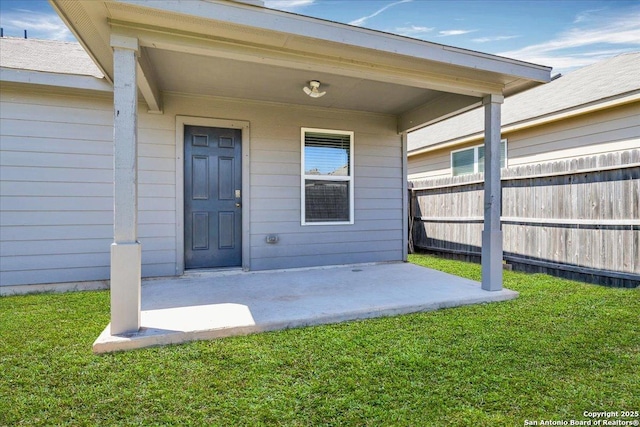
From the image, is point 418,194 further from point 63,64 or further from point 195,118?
point 63,64

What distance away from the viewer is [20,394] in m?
1.81

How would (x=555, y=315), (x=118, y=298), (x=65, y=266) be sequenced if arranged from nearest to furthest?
(x=118, y=298) < (x=555, y=315) < (x=65, y=266)

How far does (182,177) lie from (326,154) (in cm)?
209

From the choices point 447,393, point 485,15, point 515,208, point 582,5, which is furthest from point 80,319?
point 582,5

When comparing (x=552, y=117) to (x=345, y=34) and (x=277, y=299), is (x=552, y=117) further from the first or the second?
(x=277, y=299)

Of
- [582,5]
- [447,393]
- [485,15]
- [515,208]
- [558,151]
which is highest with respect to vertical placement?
[582,5]

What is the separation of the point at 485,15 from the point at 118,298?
23.1ft

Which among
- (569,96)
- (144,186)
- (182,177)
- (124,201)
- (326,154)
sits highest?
(569,96)

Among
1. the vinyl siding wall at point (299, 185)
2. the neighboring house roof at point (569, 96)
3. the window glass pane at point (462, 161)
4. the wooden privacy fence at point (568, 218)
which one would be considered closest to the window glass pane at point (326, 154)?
the vinyl siding wall at point (299, 185)

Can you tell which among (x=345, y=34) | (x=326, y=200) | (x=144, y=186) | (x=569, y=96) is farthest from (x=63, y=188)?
(x=569, y=96)

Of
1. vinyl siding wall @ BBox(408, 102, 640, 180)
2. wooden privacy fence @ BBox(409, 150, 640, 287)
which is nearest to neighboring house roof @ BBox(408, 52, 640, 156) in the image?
vinyl siding wall @ BBox(408, 102, 640, 180)

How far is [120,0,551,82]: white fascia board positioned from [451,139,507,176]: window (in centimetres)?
445

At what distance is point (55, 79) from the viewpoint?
12.2 ft

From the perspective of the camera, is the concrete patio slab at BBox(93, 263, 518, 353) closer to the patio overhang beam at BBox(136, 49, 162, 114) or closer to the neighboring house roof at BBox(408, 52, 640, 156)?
the patio overhang beam at BBox(136, 49, 162, 114)
